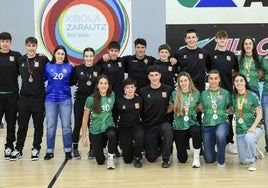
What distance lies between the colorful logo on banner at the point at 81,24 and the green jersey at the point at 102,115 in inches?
99.1

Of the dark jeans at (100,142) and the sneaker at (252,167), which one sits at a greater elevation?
the dark jeans at (100,142)

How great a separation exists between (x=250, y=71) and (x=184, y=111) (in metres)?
1.00

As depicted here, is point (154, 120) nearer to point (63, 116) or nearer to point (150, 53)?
point (63, 116)

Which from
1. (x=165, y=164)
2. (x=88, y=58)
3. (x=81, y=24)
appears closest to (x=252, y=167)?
(x=165, y=164)

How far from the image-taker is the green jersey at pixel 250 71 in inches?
188

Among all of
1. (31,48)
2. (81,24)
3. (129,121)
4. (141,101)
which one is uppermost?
(81,24)

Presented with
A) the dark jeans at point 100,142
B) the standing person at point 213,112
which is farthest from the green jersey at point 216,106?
the dark jeans at point 100,142

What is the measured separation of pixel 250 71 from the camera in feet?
15.7

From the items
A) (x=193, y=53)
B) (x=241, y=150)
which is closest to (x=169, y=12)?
(x=193, y=53)

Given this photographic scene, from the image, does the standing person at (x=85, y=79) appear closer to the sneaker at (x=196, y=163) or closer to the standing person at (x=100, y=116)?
the standing person at (x=100, y=116)

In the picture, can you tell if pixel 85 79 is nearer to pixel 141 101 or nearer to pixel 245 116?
pixel 141 101

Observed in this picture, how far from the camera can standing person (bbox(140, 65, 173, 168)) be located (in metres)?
4.52

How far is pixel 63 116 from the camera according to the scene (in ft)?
15.6

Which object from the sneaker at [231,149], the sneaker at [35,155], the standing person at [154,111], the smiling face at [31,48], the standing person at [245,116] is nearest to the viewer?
the standing person at [245,116]
